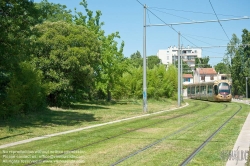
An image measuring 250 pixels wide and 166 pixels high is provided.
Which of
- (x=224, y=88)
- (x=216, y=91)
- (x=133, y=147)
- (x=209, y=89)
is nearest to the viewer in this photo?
(x=133, y=147)

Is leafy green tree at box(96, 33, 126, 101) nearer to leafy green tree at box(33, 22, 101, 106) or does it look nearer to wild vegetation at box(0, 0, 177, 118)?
wild vegetation at box(0, 0, 177, 118)

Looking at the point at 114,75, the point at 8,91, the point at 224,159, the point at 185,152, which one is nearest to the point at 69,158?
the point at 185,152

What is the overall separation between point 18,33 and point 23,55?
4.17ft

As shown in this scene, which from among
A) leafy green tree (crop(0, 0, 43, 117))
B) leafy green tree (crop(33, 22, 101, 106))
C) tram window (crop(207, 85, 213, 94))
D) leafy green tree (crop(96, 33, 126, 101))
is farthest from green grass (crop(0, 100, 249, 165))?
tram window (crop(207, 85, 213, 94))


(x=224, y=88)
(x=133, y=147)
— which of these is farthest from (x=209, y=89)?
(x=133, y=147)

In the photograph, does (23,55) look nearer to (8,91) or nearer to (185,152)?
(8,91)

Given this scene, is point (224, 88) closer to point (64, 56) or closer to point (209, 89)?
point (209, 89)

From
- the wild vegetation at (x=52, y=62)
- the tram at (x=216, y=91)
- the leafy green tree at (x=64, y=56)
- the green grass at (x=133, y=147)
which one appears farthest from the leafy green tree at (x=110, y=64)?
the green grass at (x=133, y=147)

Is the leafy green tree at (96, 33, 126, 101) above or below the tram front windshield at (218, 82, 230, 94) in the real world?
above

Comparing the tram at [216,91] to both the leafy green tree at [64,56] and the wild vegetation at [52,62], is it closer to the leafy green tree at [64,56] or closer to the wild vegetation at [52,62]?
the wild vegetation at [52,62]

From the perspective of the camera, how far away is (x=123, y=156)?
11.1 meters

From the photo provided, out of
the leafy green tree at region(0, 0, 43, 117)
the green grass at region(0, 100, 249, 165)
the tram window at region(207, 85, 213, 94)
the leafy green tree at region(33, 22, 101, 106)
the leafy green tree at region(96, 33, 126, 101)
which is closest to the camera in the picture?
the green grass at region(0, 100, 249, 165)

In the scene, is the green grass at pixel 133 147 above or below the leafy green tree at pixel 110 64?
below

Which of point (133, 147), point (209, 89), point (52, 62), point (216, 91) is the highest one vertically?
point (52, 62)
